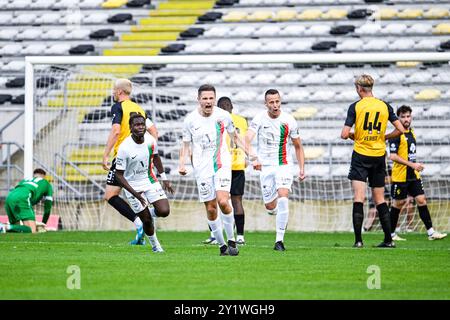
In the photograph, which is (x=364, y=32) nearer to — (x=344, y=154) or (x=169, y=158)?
(x=344, y=154)

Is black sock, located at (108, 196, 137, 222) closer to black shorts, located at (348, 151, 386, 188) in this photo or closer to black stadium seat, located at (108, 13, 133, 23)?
black shorts, located at (348, 151, 386, 188)

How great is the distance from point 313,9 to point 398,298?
1732 centimetres

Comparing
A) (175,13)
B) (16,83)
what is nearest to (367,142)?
(16,83)

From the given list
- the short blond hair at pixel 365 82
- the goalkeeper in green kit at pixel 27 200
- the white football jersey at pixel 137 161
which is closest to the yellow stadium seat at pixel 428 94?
the short blond hair at pixel 365 82

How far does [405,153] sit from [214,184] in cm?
473

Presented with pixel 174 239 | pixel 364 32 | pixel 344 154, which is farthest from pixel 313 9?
pixel 174 239

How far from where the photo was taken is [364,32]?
2386cm

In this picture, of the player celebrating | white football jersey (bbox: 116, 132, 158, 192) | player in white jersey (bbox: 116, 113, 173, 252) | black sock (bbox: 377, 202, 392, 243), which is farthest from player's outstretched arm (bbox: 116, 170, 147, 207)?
black sock (bbox: 377, 202, 392, 243)

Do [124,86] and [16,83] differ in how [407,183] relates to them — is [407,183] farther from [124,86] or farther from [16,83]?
[16,83]

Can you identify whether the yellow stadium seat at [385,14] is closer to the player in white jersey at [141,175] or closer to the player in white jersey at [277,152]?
the player in white jersey at [277,152]

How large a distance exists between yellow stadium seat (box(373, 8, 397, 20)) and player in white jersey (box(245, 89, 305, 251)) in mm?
10868

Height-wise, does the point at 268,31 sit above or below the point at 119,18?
below

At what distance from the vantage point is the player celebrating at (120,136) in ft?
46.7

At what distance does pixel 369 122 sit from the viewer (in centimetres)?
1375
